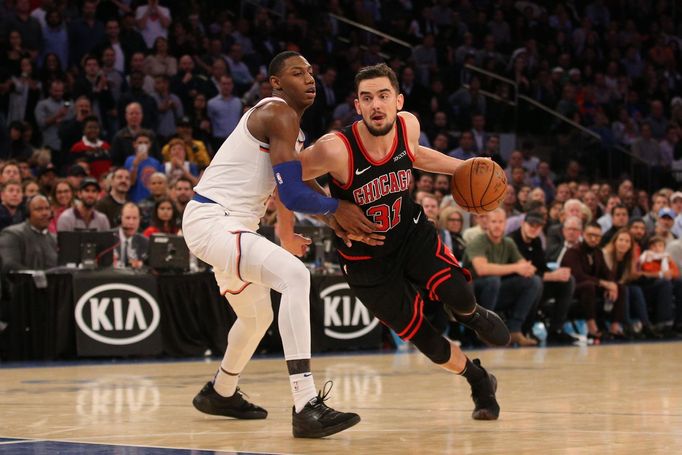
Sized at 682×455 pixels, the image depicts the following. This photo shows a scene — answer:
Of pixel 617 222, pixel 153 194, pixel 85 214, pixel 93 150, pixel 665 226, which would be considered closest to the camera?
pixel 85 214

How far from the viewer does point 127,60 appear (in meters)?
15.4

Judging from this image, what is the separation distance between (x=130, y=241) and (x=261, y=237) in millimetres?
5918

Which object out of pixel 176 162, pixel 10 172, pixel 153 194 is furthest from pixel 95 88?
pixel 10 172

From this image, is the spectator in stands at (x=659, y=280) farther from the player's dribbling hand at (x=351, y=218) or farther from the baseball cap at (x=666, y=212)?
the player's dribbling hand at (x=351, y=218)

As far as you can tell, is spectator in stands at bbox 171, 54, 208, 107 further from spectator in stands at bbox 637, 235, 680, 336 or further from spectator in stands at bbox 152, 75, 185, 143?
spectator in stands at bbox 637, 235, 680, 336

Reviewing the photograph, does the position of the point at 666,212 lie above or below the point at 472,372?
below

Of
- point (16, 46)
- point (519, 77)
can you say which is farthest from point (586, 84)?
point (16, 46)

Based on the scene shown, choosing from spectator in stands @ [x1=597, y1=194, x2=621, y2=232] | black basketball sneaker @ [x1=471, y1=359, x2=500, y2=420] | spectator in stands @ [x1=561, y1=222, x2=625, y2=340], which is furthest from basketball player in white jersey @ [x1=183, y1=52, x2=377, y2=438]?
spectator in stands @ [x1=597, y1=194, x2=621, y2=232]

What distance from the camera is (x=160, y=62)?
50.2 feet

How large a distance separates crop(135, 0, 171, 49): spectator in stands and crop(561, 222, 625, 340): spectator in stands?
20.5 feet

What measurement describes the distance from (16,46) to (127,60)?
162 centimetres

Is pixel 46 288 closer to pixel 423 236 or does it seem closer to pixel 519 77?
pixel 423 236

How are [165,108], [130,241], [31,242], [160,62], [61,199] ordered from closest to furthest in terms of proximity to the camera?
[31,242] → [130,241] → [61,199] → [165,108] → [160,62]

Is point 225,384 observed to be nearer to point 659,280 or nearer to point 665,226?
point 659,280
